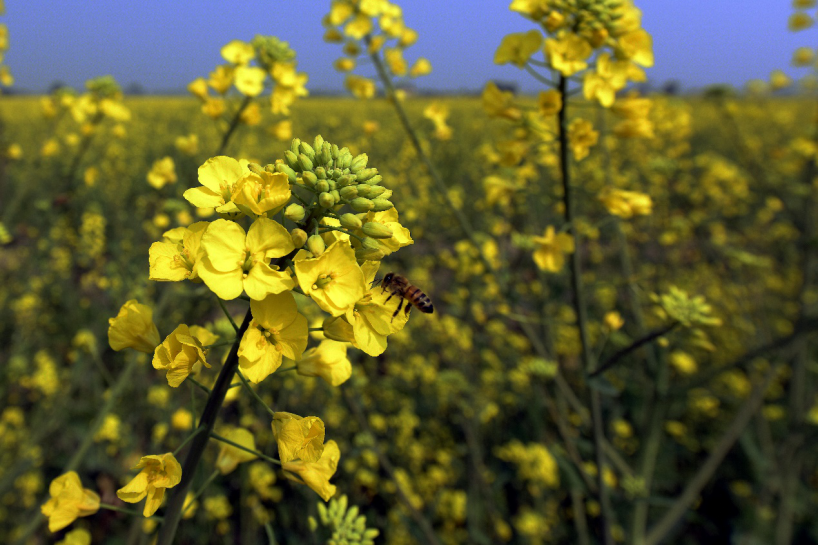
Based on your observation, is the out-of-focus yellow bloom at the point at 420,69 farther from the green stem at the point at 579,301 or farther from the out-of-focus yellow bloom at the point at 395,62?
the green stem at the point at 579,301

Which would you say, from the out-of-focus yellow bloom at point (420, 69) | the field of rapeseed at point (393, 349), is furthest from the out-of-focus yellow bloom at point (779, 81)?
the out-of-focus yellow bloom at point (420, 69)

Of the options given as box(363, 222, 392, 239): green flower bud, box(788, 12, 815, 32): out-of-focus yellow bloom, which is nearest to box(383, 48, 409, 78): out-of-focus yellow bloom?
box(363, 222, 392, 239): green flower bud

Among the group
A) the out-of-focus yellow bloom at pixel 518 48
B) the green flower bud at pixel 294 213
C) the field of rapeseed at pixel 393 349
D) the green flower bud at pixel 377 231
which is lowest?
the field of rapeseed at pixel 393 349

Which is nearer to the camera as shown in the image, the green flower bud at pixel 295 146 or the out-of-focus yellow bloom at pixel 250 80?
the green flower bud at pixel 295 146

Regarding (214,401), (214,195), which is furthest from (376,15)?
(214,401)

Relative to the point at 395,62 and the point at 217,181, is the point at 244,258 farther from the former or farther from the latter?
the point at 395,62

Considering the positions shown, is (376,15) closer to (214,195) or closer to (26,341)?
(214,195)

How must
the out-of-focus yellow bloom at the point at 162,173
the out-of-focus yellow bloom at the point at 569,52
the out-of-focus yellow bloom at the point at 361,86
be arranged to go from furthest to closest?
the out-of-focus yellow bloom at the point at 361,86
the out-of-focus yellow bloom at the point at 162,173
the out-of-focus yellow bloom at the point at 569,52

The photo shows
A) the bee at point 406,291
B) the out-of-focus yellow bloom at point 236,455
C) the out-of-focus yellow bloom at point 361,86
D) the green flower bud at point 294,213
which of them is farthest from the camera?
the out-of-focus yellow bloom at point 361,86
